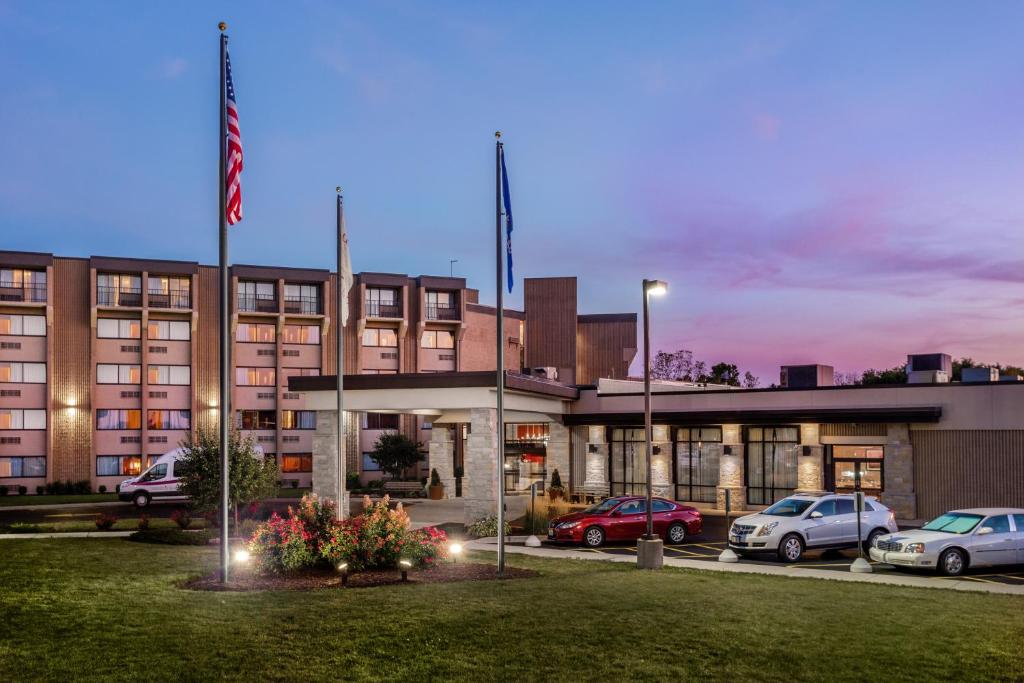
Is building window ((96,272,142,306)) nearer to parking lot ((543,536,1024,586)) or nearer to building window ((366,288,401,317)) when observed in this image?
building window ((366,288,401,317))

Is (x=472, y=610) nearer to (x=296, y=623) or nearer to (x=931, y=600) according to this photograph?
(x=296, y=623)

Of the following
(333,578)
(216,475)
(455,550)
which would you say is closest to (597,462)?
(216,475)

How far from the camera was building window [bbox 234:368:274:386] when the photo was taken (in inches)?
2282

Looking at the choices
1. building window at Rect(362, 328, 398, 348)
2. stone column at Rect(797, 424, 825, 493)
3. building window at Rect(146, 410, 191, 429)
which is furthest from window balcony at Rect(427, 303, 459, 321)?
stone column at Rect(797, 424, 825, 493)

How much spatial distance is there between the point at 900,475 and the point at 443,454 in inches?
832

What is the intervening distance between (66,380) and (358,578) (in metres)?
45.0

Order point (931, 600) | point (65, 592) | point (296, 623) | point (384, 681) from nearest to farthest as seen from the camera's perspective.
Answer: point (384, 681) < point (296, 623) < point (65, 592) < point (931, 600)

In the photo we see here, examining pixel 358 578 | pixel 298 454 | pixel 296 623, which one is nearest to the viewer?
pixel 296 623

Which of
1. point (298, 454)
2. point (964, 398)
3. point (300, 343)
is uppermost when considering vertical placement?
point (300, 343)

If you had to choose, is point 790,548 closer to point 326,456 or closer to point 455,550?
point 455,550

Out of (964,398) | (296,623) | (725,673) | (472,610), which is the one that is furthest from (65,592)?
(964,398)

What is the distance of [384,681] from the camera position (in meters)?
9.41

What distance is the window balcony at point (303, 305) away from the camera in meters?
58.2

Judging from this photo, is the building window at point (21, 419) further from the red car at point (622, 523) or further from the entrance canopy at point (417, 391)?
the red car at point (622, 523)
